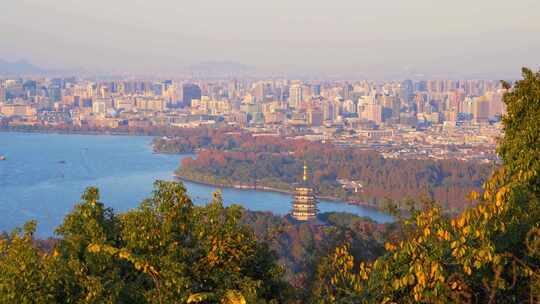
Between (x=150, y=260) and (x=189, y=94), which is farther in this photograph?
(x=189, y=94)

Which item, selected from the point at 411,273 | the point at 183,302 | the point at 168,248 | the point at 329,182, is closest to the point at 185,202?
the point at 168,248

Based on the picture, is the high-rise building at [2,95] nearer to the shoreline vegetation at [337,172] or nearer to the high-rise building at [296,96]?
the high-rise building at [296,96]

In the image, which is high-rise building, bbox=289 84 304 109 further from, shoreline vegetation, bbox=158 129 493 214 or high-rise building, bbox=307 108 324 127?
shoreline vegetation, bbox=158 129 493 214

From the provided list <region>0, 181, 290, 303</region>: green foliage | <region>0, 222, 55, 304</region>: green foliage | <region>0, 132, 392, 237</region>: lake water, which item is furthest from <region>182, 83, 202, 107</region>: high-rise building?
<region>0, 222, 55, 304</region>: green foliage

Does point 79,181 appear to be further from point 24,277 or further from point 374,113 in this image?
point 374,113

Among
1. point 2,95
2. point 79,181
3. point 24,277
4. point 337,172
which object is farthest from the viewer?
point 2,95

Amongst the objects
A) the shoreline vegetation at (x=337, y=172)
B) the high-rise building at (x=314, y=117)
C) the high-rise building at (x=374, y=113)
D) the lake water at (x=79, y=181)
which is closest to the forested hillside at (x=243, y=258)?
the lake water at (x=79, y=181)

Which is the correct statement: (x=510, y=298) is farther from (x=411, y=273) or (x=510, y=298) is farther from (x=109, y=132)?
(x=109, y=132)

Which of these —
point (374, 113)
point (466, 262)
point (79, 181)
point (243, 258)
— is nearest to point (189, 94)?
point (374, 113)
